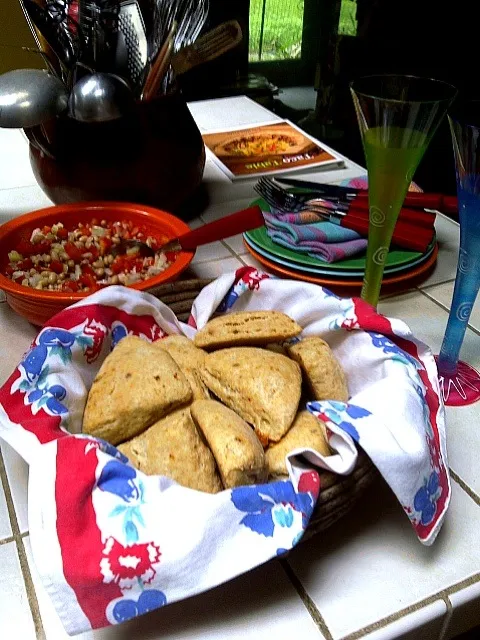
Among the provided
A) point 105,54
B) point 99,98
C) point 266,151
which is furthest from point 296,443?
point 266,151

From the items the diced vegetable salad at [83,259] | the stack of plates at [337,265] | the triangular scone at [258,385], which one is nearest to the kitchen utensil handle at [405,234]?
the stack of plates at [337,265]

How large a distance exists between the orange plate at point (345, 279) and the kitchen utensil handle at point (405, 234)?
27 mm

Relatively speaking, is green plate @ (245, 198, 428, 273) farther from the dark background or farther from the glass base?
the dark background

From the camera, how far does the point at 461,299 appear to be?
63 centimetres

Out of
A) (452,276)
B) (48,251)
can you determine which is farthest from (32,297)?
(452,276)

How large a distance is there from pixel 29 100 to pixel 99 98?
0.27 ft

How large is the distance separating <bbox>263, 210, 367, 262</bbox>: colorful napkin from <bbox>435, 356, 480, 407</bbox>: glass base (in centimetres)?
24

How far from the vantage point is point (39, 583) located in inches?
18.1

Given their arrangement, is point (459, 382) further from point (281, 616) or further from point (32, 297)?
point (32, 297)

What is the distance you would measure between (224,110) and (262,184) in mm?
625

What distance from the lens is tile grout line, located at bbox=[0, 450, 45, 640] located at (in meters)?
0.43

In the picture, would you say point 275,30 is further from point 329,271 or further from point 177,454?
point 177,454

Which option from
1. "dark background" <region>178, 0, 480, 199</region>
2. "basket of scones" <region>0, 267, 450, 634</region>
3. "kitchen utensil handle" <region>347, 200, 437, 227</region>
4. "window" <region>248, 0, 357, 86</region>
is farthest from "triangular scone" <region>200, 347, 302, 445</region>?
"window" <region>248, 0, 357, 86</region>

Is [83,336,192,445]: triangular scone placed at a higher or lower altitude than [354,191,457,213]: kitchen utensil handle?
higher
